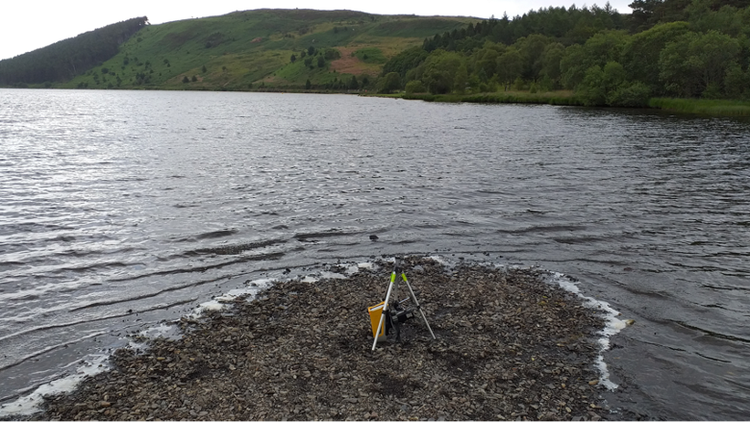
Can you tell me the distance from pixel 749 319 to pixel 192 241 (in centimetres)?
2097

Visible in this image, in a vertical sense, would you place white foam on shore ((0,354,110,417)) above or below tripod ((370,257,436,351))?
below

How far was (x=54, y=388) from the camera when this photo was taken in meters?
11.8

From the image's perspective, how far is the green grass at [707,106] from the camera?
9225cm

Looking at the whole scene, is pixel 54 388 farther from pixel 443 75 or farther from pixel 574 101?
pixel 443 75

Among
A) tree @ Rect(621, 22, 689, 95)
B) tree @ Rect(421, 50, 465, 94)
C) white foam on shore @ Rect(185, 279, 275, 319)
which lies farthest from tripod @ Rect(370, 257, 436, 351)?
tree @ Rect(421, 50, 465, 94)

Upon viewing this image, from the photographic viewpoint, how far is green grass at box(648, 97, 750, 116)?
9225cm

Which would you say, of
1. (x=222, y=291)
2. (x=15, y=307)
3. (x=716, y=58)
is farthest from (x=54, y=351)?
(x=716, y=58)

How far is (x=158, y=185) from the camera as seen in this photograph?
34531 mm

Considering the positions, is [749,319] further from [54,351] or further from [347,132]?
[347,132]

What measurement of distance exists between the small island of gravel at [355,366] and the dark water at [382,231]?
145 centimetres

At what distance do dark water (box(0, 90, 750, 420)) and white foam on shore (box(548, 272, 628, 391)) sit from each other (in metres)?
0.25

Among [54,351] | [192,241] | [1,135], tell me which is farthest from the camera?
[1,135]

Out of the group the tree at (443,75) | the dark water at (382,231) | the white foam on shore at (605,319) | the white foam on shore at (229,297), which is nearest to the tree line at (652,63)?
the tree at (443,75)

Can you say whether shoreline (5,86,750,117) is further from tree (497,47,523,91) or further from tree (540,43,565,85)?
tree (497,47,523,91)
